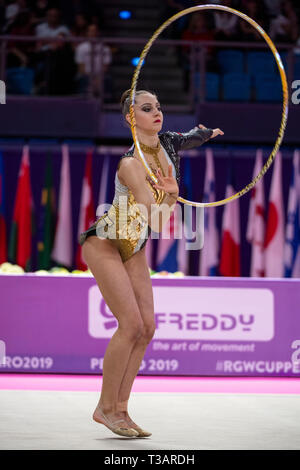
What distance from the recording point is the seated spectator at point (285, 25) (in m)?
10.1

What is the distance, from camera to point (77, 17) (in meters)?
10.4

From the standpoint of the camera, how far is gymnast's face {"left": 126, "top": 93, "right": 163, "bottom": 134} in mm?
3734

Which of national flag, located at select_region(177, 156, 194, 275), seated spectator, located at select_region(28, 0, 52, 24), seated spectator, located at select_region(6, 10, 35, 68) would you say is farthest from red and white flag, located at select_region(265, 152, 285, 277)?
seated spectator, located at select_region(28, 0, 52, 24)

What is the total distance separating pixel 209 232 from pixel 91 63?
245cm

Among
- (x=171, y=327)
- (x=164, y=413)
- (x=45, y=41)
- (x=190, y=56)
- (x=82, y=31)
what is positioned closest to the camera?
(x=164, y=413)

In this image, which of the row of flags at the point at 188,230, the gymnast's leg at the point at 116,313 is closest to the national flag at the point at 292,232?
the row of flags at the point at 188,230

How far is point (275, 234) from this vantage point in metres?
8.68

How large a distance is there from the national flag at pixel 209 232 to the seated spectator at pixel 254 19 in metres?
2.04

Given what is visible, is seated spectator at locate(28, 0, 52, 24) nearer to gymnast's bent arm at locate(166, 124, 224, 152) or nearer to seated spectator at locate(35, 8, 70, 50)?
seated spectator at locate(35, 8, 70, 50)

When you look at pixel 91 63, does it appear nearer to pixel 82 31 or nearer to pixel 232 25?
pixel 82 31

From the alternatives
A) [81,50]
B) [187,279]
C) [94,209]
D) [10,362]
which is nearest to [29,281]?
[10,362]

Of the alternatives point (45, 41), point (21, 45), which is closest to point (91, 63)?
point (45, 41)
